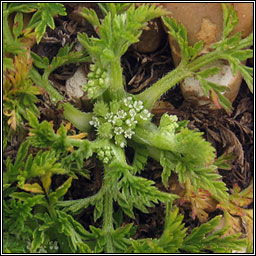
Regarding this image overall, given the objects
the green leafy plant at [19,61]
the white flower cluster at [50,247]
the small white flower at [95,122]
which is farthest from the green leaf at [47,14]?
the white flower cluster at [50,247]

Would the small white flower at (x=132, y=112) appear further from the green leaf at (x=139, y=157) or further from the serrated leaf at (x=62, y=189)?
the serrated leaf at (x=62, y=189)

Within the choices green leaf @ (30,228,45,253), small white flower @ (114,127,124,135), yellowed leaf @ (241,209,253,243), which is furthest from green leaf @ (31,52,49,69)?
yellowed leaf @ (241,209,253,243)

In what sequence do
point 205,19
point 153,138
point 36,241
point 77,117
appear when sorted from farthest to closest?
point 205,19 → point 77,117 → point 153,138 → point 36,241

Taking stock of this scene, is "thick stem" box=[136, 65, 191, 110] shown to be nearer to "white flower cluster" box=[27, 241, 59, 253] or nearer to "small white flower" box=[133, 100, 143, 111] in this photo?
"small white flower" box=[133, 100, 143, 111]

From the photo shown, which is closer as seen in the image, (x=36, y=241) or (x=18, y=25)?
(x=36, y=241)

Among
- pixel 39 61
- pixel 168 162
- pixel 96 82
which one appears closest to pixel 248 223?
pixel 168 162

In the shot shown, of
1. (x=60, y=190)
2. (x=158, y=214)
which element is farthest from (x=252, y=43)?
(x=60, y=190)

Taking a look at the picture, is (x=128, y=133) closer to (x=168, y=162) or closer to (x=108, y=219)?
(x=168, y=162)
